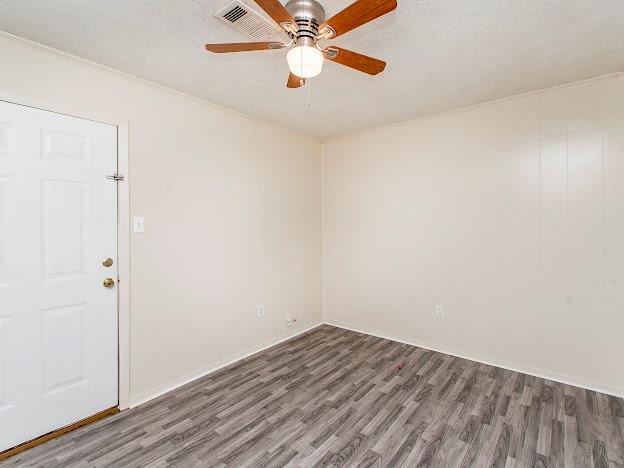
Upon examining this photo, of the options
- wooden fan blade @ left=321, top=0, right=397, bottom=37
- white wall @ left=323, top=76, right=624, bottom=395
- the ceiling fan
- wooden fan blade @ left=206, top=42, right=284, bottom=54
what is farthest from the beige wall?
wooden fan blade @ left=321, top=0, right=397, bottom=37

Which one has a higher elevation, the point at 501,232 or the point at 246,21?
the point at 246,21

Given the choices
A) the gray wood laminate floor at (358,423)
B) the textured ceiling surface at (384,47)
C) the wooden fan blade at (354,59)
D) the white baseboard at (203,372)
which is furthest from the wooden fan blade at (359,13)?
the white baseboard at (203,372)

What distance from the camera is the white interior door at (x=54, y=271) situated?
6.12 ft

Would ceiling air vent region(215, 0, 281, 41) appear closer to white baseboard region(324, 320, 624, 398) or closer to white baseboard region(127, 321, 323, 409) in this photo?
white baseboard region(127, 321, 323, 409)

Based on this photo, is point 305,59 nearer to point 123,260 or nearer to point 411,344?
point 123,260

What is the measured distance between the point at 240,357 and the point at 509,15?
3353mm

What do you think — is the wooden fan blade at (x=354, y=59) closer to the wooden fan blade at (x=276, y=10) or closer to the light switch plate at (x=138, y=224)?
the wooden fan blade at (x=276, y=10)

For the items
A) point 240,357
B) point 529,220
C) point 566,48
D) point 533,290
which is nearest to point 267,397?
point 240,357

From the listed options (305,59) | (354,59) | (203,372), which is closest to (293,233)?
(203,372)

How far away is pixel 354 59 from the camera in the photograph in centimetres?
164

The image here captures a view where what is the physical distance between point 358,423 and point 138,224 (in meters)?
2.16

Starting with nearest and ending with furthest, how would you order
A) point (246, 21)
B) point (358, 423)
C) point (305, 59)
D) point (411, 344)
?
point (305, 59) < point (246, 21) < point (358, 423) < point (411, 344)

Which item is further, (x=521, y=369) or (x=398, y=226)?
(x=398, y=226)

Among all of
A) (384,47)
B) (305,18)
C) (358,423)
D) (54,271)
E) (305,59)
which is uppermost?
(384,47)
